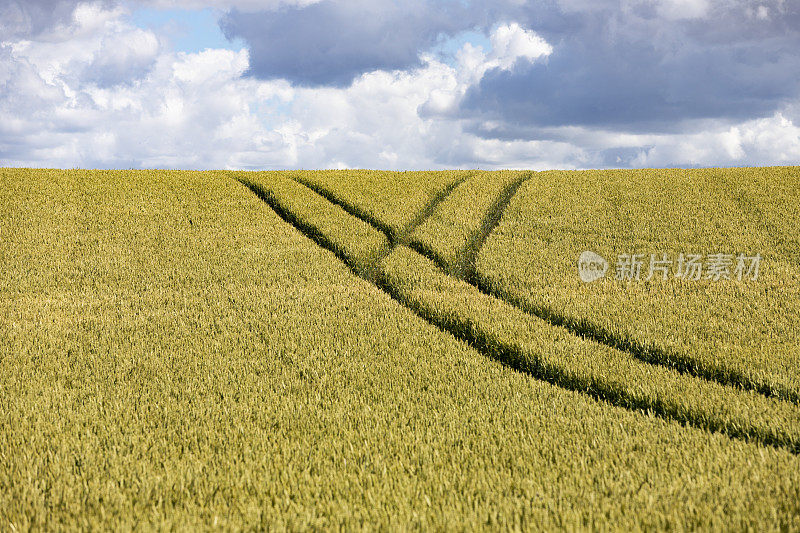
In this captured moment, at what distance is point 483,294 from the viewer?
14477mm

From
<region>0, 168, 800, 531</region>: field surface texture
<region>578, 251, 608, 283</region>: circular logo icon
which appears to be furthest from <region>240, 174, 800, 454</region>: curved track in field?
<region>578, 251, 608, 283</region>: circular logo icon

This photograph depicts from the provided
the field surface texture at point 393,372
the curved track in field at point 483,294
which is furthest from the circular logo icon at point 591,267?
the curved track in field at point 483,294

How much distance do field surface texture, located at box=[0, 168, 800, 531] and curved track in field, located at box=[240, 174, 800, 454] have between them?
0.21 feet

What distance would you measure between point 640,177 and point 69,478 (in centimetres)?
2850

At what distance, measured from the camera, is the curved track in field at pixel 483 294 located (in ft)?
25.3

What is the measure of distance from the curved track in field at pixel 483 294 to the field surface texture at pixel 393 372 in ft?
0.21

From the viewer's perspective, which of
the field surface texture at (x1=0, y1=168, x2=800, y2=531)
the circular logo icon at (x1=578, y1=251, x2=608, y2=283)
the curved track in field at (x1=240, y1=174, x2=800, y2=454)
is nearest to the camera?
the field surface texture at (x1=0, y1=168, x2=800, y2=531)

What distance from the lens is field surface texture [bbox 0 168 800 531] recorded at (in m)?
5.35

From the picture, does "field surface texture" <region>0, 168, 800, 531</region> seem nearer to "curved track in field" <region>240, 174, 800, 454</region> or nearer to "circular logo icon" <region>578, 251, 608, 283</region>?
"curved track in field" <region>240, 174, 800, 454</region>

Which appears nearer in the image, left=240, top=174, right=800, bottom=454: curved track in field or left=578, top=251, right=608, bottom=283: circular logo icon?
left=240, top=174, right=800, bottom=454: curved track in field

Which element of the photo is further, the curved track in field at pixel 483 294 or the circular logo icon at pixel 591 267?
the circular logo icon at pixel 591 267

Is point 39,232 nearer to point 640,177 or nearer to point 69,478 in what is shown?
point 69,478

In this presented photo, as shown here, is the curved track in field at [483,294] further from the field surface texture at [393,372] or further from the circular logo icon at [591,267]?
the circular logo icon at [591,267]

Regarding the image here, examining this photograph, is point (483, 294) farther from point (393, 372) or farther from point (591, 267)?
point (393, 372)
